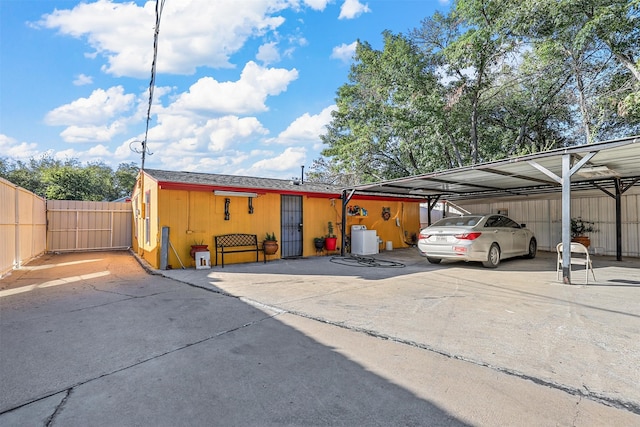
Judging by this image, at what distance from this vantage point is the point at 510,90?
16.4 meters

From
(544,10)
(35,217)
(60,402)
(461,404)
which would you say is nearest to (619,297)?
(461,404)

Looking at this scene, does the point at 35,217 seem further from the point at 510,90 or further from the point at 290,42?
the point at 510,90

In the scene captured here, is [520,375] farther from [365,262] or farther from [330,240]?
[330,240]

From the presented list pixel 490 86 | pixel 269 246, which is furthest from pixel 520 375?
pixel 490 86

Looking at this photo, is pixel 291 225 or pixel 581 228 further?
pixel 581 228

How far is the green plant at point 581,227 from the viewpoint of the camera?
1186 centimetres

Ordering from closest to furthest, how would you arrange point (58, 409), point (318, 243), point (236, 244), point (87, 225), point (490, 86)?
point (58, 409), point (236, 244), point (318, 243), point (87, 225), point (490, 86)

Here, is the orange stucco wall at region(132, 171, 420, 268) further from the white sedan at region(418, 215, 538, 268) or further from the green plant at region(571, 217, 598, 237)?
the green plant at region(571, 217, 598, 237)

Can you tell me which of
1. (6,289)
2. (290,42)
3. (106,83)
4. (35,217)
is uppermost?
(290,42)

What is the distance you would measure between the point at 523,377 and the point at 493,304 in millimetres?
2425

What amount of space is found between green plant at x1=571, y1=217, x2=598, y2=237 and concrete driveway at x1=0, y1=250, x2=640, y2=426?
6782mm

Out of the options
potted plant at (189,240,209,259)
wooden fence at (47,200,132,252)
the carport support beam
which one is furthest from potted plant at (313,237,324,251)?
wooden fence at (47,200,132,252)

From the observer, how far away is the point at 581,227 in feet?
39.2

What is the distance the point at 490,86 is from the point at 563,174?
11.4 meters
